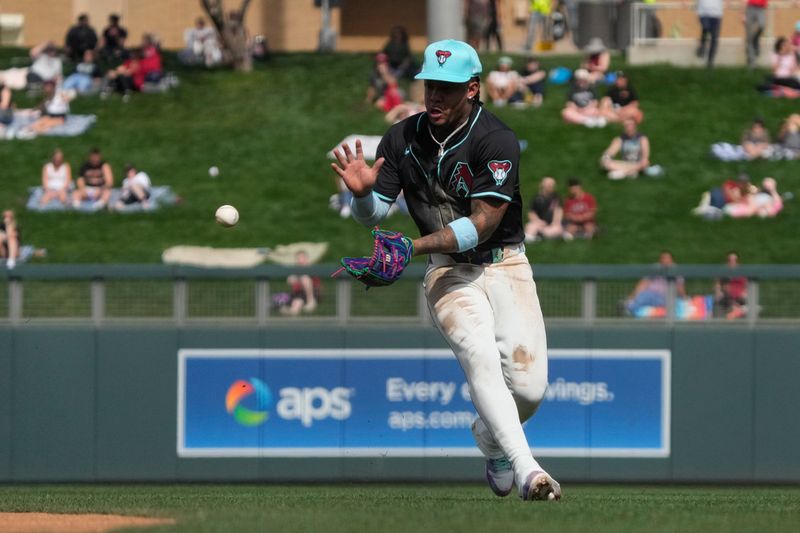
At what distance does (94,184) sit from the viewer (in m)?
21.9

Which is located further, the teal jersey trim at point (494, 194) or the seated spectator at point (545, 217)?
the seated spectator at point (545, 217)

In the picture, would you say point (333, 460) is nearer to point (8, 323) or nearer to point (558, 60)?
point (8, 323)

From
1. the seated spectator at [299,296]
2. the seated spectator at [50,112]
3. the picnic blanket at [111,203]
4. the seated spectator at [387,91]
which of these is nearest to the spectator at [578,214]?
the seated spectator at [387,91]

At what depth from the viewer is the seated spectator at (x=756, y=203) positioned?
21125mm

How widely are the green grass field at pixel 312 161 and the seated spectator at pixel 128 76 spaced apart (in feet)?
0.92

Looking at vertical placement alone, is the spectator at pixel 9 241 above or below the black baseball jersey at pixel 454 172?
below

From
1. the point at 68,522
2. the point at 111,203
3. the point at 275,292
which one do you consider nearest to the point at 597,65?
the point at 111,203

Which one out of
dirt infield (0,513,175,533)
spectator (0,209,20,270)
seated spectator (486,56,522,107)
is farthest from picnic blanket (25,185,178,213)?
dirt infield (0,513,175,533)

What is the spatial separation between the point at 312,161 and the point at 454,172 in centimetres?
1616

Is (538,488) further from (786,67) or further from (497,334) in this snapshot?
(786,67)

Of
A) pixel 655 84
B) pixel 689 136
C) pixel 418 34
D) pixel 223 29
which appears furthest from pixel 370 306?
pixel 418 34

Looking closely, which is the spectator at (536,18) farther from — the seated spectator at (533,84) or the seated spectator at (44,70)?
the seated spectator at (44,70)

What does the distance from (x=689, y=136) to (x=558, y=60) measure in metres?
4.53

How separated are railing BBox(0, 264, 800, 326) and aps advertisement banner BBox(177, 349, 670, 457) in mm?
450
